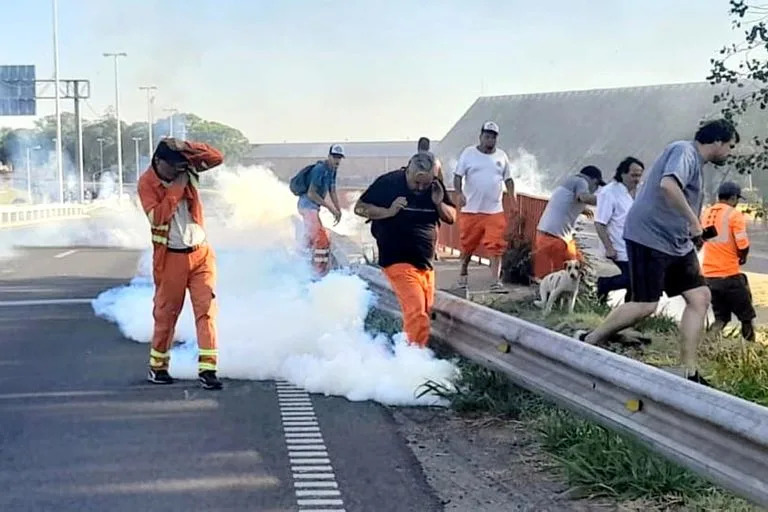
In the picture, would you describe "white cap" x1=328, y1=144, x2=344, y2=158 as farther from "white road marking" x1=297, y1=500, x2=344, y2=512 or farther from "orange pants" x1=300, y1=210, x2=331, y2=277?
"white road marking" x1=297, y1=500, x2=344, y2=512

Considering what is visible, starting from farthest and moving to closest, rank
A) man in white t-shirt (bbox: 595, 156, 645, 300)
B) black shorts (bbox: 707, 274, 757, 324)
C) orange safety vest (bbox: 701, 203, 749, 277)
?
man in white t-shirt (bbox: 595, 156, 645, 300)
orange safety vest (bbox: 701, 203, 749, 277)
black shorts (bbox: 707, 274, 757, 324)

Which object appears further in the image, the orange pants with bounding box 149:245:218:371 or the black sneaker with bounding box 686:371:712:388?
the orange pants with bounding box 149:245:218:371

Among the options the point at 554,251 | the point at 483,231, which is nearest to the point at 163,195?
the point at 554,251

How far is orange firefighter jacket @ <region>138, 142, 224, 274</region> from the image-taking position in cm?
737

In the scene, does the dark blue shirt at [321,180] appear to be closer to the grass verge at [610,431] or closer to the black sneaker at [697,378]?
the grass verge at [610,431]

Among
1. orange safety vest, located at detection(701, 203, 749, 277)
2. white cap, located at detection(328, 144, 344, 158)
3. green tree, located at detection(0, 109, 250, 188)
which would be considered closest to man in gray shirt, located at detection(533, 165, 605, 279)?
orange safety vest, located at detection(701, 203, 749, 277)

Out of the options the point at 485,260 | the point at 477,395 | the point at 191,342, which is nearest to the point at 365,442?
the point at 477,395

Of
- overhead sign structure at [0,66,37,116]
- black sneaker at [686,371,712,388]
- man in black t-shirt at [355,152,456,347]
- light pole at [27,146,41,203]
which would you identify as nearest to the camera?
black sneaker at [686,371,712,388]

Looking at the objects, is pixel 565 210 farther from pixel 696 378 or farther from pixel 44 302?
pixel 44 302

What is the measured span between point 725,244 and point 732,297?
0.45 metres

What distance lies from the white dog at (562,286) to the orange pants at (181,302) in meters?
3.32

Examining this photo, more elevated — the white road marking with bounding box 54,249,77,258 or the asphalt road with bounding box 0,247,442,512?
the asphalt road with bounding box 0,247,442,512

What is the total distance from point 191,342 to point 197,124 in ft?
123

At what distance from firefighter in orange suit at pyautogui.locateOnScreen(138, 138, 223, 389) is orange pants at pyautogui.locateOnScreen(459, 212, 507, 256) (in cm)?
425
